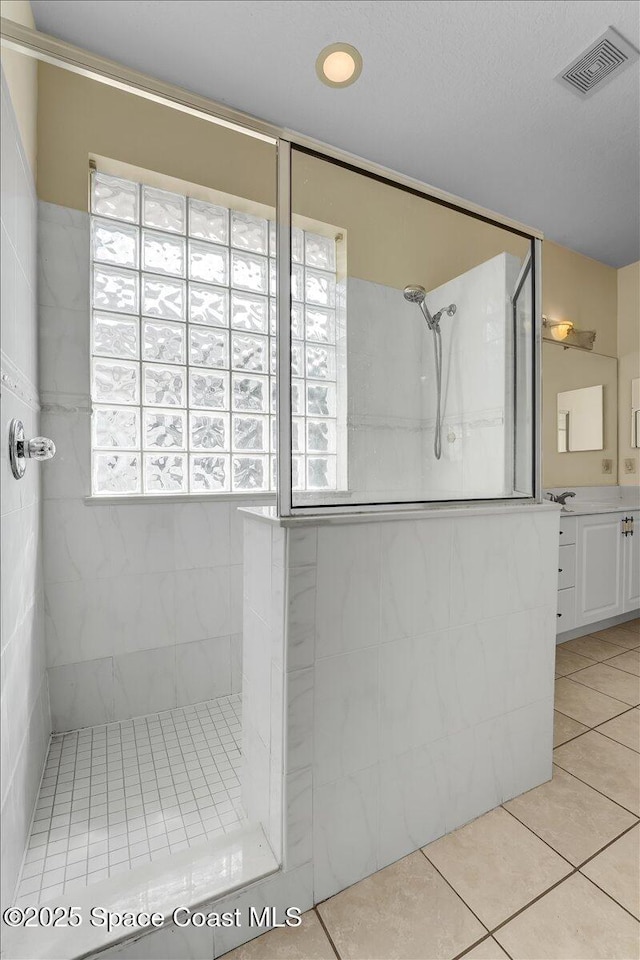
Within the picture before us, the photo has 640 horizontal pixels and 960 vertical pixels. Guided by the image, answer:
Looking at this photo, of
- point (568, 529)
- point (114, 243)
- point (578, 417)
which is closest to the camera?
point (114, 243)

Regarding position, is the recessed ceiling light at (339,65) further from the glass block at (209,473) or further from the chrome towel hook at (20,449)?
the chrome towel hook at (20,449)

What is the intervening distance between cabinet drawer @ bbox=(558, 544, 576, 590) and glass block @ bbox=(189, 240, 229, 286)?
2.37 meters

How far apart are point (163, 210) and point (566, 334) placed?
2.85 m

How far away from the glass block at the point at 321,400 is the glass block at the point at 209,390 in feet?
3.61

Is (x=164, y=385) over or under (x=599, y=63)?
under

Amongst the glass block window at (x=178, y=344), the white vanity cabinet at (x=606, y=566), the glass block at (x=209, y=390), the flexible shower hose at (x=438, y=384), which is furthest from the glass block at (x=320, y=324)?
the white vanity cabinet at (x=606, y=566)

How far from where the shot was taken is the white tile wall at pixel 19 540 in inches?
41.8

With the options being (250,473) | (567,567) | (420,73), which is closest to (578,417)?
(567,567)

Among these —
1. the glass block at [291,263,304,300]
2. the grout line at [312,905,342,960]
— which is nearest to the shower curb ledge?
the grout line at [312,905,342,960]

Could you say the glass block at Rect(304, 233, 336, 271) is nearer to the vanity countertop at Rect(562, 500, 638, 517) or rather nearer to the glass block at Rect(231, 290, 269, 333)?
the glass block at Rect(231, 290, 269, 333)

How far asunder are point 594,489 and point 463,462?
265 cm

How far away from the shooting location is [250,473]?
90.4 inches

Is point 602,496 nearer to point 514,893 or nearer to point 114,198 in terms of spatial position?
point 514,893

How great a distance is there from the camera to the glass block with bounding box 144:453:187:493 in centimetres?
206
